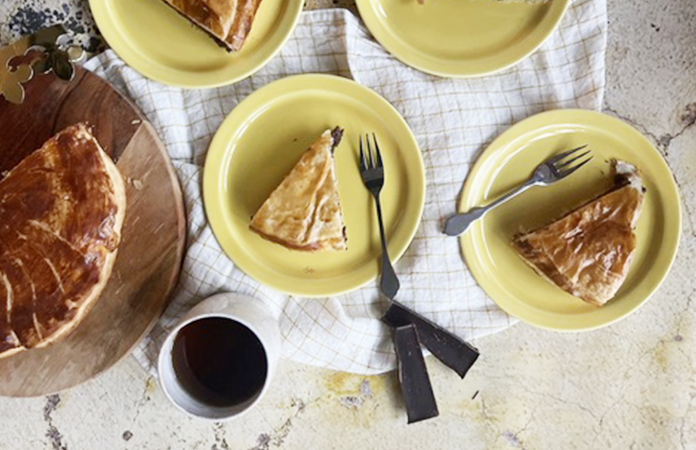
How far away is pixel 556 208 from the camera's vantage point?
2.34m

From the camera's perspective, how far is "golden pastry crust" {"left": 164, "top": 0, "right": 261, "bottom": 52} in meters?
2.21

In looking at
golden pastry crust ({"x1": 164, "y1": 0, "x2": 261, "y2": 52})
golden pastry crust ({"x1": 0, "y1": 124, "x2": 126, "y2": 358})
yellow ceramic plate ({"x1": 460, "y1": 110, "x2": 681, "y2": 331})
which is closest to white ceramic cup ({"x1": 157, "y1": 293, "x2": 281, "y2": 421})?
golden pastry crust ({"x1": 0, "y1": 124, "x2": 126, "y2": 358})

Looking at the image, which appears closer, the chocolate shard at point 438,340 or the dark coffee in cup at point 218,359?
the dark coffee in cup at point 218,359

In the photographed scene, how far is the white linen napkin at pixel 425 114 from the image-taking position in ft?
7.60

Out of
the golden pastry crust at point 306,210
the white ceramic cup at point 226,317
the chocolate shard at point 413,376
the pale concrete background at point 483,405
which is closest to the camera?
the white ceramic cup at point 226,317

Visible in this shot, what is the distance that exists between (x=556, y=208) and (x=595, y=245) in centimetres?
18

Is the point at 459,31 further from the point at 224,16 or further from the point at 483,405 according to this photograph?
the point at 483,405

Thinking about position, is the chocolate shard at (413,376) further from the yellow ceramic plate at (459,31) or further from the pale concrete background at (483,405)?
the yellow ceramic plate at (459,31)

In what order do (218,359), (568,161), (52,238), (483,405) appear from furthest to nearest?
(483,405)
(568,161)
(218,359)
(52,238)

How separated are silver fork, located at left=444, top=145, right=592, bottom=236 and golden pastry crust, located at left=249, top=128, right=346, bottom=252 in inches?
14.4

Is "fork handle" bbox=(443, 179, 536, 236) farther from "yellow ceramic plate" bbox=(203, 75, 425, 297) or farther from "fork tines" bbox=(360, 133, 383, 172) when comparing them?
"fork tines" bbox=(360, 133, 383, 172)

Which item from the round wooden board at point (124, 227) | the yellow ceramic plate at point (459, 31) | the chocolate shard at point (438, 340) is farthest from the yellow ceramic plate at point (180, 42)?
the chocolate shard at point (438, 340)

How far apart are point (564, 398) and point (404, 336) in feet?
2.00

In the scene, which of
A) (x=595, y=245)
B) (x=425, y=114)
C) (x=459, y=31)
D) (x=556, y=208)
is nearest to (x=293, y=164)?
(x=425, y=114)
